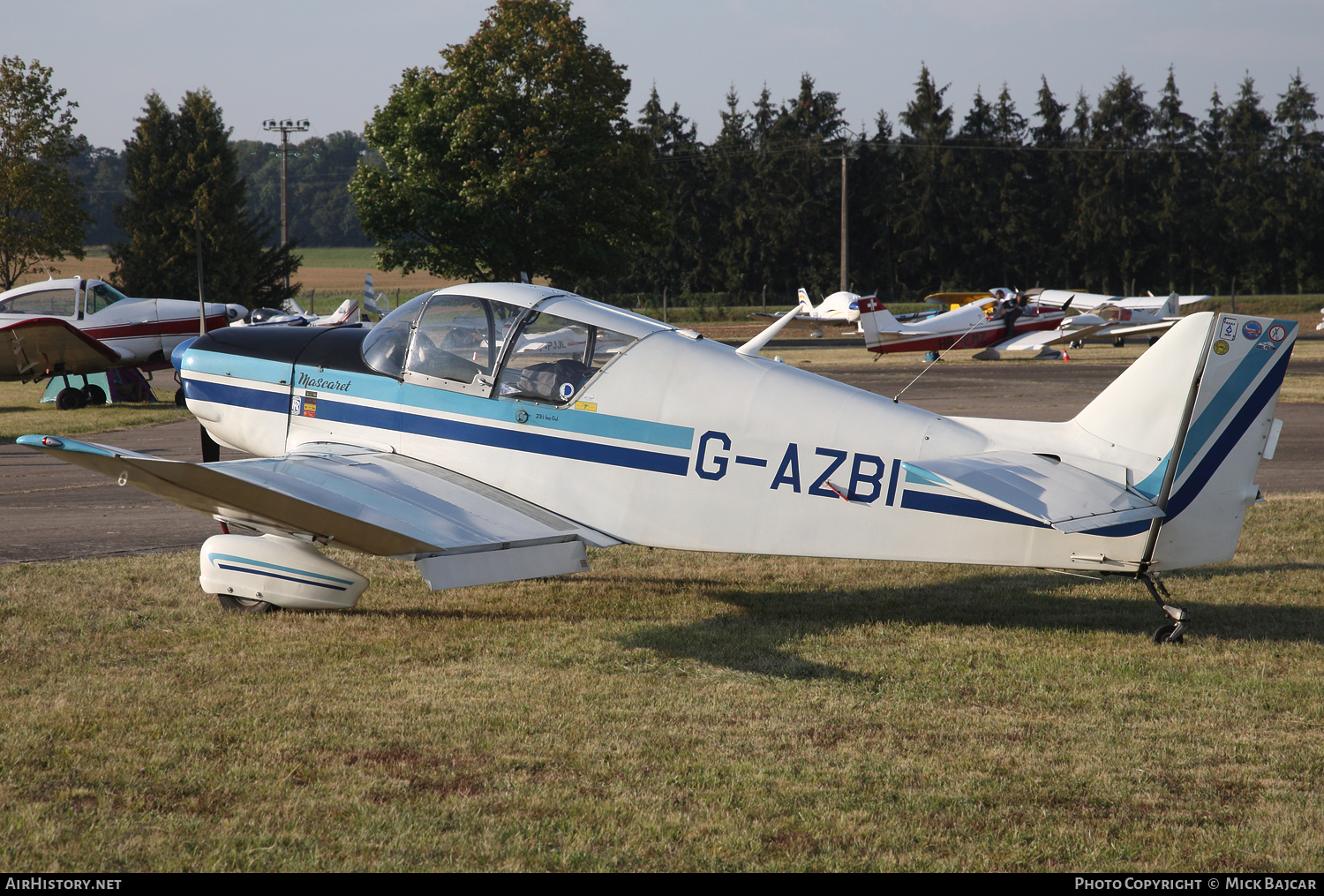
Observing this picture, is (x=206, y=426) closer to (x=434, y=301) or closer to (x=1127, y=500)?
(x=434, y=301)

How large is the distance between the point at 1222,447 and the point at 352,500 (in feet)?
15.6

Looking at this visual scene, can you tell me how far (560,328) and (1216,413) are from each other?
380 cm

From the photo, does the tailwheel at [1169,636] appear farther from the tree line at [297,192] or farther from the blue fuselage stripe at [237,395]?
the tree line at [297,192]

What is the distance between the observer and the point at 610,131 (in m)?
39.9

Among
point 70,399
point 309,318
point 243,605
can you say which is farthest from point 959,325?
point 243,605

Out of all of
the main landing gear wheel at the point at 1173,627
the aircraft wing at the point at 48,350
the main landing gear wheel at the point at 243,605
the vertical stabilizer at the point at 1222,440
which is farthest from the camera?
the aircraft wing at the point at 48,350

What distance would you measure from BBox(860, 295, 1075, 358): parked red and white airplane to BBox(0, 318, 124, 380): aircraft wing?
68.7 feet

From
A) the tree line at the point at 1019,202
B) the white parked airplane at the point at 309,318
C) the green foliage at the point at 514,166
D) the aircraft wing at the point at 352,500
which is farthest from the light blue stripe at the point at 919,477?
the tree line at the point at 1019,202

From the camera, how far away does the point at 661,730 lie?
4566 mm

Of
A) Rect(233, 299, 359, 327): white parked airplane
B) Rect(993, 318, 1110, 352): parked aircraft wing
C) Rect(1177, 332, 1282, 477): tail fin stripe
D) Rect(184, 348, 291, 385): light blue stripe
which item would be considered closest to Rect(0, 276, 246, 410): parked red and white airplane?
Rect(233, 299, 359, 327): white parked airplane

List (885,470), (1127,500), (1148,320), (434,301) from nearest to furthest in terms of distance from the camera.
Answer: (1127,500)
(885,470)
(434,301)
(1148,320)

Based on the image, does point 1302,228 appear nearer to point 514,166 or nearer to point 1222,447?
point 514,166

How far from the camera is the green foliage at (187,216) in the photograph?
4166 cm

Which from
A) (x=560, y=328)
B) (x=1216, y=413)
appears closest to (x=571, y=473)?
(x=560, y=328)
